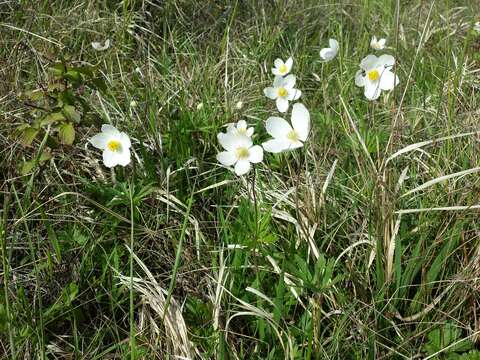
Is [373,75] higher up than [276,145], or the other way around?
[373,75]

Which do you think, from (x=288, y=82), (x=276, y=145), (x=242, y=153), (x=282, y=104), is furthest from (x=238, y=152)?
(x=288, y=82)

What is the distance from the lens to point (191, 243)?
1808mm

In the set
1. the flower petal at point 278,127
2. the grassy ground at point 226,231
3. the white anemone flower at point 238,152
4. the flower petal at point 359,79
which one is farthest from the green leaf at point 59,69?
the flower petal at point 359,79

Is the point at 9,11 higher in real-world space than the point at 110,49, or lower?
higher

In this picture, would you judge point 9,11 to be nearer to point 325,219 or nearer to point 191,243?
point 191,243

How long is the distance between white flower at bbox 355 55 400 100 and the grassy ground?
0.31 ft

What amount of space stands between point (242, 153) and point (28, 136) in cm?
70

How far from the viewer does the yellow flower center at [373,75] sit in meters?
1.96

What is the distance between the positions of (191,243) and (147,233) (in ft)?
0.47

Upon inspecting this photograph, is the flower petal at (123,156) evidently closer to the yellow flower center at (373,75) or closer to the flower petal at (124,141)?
the flower petal at (124,141)

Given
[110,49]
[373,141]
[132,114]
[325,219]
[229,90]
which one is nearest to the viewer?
[325,219]

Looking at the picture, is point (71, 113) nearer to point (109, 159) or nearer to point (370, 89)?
point (109, 159)

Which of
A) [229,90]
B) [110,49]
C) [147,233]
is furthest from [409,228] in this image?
[110,49]

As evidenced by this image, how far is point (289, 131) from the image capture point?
5.53 feet
